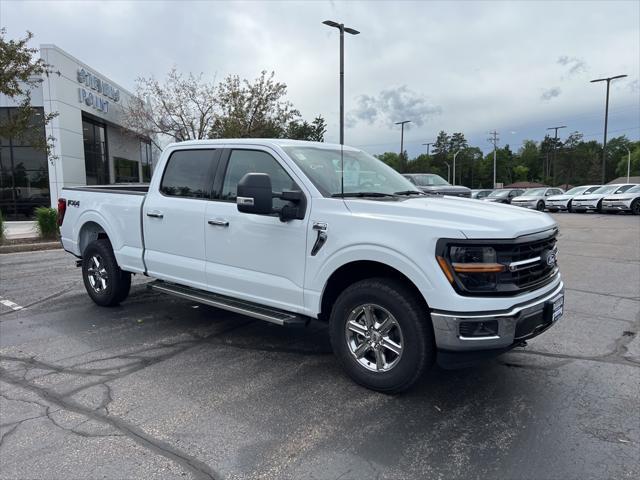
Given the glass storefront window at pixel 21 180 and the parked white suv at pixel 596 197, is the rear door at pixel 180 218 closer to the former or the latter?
the glass storefront window at pixel 21 180

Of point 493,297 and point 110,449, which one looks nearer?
point 110,449

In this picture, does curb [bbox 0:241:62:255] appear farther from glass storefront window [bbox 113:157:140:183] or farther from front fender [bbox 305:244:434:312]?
glass storefront window [bbox 113:157:140:183]

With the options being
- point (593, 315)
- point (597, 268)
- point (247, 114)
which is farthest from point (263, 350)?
point (247, 114)

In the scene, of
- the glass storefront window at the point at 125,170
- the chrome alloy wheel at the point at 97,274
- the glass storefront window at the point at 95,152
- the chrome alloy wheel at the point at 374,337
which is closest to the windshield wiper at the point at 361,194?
the chrome alloy wheel at the point at 374,337

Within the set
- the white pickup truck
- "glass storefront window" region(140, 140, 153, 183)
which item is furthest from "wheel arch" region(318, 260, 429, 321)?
"glass storefront window" region(140, 140, 153, 183)

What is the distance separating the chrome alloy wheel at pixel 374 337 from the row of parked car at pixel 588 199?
1979 cm

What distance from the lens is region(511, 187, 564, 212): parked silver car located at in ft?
100

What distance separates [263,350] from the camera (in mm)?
4805

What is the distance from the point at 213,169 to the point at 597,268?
7.84 meters

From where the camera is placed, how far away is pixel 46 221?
1405 centimetres

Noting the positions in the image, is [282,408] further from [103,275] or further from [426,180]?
[426,180]

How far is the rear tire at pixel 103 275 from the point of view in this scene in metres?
6.12

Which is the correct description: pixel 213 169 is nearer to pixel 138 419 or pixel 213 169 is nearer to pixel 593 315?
pixel 138 419

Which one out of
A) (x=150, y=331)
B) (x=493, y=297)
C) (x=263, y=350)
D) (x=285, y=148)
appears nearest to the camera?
(x=493, y=297)
